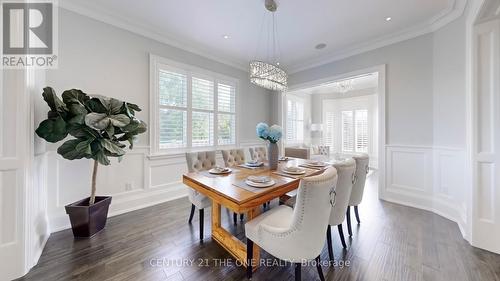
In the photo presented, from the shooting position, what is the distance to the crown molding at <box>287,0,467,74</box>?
8.59 ft

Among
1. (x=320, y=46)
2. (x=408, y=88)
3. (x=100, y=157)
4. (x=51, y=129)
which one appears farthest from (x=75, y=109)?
(x=408, y=88)

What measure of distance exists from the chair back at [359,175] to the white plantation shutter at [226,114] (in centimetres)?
298

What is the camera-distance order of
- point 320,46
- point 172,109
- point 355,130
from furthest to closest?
1. point 355,130
2. point 320,46
3. point 172,109

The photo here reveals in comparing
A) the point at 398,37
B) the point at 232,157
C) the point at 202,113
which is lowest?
the point at 232,157

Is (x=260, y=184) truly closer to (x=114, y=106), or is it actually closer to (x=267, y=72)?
(x=267, y=72)

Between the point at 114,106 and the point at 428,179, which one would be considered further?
the point at 428,179

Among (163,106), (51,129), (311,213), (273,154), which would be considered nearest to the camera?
(311,213)

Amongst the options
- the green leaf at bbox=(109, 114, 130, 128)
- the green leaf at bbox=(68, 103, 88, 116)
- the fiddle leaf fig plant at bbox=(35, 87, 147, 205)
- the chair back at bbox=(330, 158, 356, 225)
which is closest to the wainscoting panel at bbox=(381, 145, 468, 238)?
the chair back at bbox=(330, 158, 356, 225)

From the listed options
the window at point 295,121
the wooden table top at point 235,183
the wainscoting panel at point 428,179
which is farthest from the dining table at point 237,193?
the window at point 295,121

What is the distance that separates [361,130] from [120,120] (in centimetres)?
751

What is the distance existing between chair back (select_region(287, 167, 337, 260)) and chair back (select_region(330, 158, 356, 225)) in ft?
1.32

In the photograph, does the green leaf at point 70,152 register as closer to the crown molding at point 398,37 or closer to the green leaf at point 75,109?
the green leaf at point 75,109

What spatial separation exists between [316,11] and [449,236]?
11.1ft

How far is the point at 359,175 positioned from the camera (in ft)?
7.22
